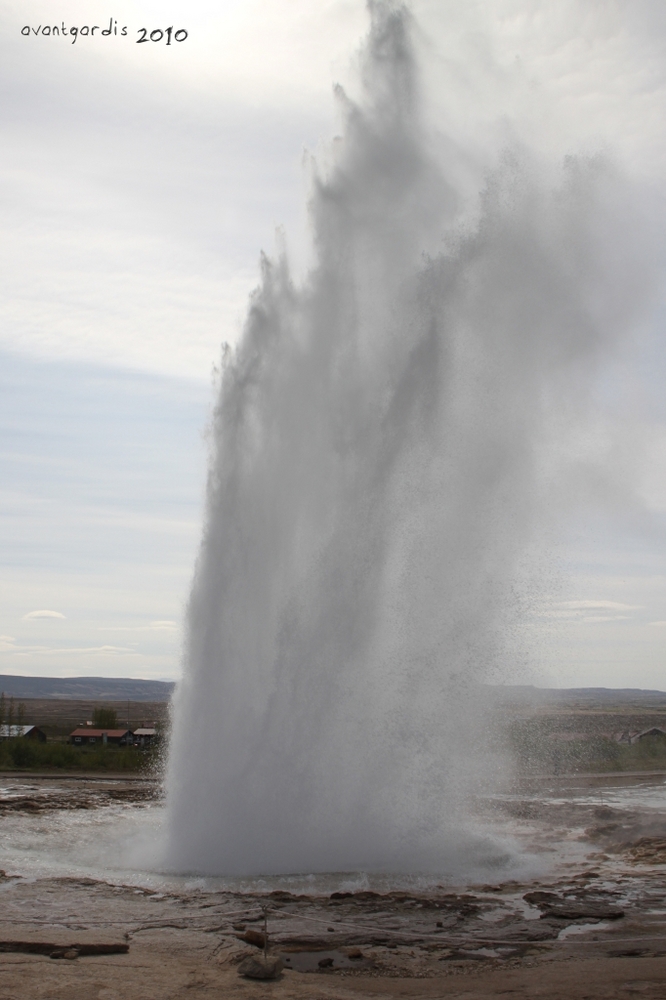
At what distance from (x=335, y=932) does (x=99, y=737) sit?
3954 centimetres

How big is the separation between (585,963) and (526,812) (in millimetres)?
15952

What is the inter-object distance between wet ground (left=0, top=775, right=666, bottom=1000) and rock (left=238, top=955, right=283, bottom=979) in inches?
3.7

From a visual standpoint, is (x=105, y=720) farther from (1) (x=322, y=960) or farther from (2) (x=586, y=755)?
(1) (x=322, y=960)

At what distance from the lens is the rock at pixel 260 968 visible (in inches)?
347

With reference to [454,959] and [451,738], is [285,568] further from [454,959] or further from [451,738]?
[454,959]

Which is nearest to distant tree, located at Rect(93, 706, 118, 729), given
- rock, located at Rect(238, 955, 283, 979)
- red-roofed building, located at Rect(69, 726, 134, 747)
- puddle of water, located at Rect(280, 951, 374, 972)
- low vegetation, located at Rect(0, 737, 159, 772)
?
red-roofed building, located at Rect(69, 726, 134, 747)

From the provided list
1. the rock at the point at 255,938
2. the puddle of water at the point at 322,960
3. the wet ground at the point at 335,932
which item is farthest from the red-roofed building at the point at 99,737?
the puddle of water at the point at 322,960

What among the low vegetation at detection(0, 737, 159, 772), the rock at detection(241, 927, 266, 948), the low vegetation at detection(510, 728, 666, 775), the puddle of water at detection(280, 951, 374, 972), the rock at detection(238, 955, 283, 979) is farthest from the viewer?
the low vegetation at detection(510, 728, 666, 775)

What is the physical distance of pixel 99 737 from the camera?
47438mm

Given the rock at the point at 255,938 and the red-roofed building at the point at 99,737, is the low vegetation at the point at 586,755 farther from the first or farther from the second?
the rock at the point at 255,938

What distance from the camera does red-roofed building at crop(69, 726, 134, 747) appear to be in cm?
4669

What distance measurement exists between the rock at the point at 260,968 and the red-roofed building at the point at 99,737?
39.3 meters

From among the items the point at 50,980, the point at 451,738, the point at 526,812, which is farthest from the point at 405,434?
the point at 526,812

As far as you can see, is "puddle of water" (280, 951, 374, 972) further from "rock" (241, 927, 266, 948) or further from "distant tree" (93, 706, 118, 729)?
"distant tree" (93, 706, 118, 729)
